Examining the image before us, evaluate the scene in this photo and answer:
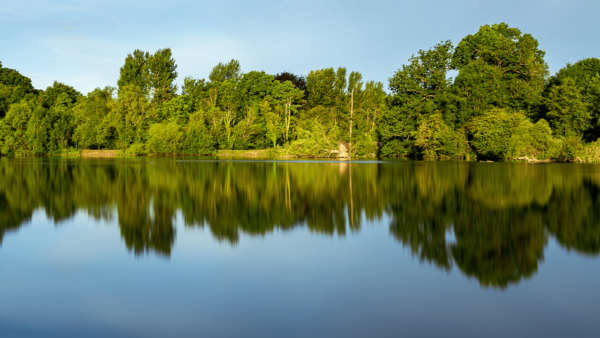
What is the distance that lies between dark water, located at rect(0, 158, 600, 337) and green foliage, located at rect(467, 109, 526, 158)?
29.5m

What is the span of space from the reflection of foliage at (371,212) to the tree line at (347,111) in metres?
27.0

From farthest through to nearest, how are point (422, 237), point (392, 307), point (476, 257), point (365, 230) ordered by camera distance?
1. point (365, 230)
2. point (422, 237)
3. point (476, 257)
4. point (392, 307)

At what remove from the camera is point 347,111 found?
211ft

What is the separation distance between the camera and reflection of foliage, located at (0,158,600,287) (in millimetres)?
5941

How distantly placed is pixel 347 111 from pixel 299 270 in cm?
6073

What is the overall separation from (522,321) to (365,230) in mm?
3933

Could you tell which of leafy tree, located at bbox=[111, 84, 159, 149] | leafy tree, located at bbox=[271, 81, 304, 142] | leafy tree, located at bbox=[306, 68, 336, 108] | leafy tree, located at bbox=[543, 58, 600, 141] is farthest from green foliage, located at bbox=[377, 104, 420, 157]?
leafy tree, located at bbox=[111, 84, 159, 149]

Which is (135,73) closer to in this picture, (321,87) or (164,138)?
(164,138)

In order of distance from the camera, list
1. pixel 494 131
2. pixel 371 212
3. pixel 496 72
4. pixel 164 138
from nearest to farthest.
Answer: pixel 371 212
pixel 494 131
pixel 496 72
pixel 164 138

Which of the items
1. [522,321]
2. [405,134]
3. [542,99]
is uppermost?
[542,99]

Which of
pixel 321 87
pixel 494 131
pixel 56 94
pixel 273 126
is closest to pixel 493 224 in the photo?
pixel 494 131

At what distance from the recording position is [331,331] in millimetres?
3355

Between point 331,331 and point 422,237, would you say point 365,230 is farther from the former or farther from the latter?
point 331,331

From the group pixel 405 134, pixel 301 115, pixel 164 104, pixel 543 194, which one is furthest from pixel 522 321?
pixel 164 104
